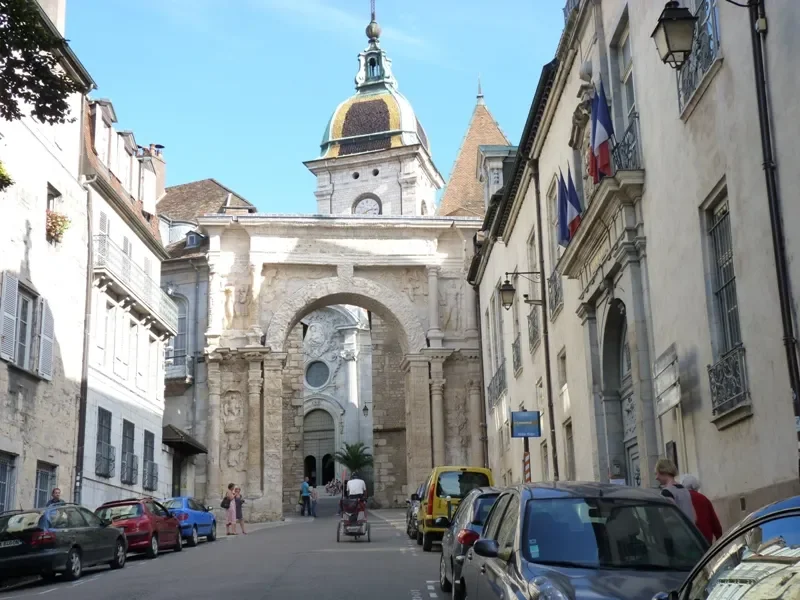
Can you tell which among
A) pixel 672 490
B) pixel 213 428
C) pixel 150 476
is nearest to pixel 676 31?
pixel 672 490

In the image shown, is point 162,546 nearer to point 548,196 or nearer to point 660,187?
point 548,196

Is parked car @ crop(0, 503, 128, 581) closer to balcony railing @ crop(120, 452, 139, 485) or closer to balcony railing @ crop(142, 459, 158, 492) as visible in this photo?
balcony railing @ crop(120, 452, 139, 485)

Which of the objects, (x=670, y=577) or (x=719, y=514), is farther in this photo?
(x=719, y=514)

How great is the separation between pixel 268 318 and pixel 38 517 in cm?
2706

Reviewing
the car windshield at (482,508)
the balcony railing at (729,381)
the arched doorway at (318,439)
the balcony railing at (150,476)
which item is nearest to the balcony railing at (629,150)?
the balcony railing at (729,381)

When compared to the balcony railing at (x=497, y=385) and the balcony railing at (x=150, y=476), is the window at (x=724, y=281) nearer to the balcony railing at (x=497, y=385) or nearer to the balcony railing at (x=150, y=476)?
the balcony railing at (x=497, y=385)

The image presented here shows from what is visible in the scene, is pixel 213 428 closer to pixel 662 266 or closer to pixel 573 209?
pixel 573 209

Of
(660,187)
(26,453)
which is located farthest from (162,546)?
(660,187)

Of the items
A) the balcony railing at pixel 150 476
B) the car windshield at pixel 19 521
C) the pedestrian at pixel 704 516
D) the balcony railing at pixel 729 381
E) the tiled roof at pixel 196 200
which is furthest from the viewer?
the tiled roof at pixel 196 200

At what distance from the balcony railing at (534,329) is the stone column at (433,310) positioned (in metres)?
17.7

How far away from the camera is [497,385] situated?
33219 millimetres

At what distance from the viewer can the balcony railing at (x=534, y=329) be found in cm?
2462

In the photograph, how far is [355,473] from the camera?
59.5 m

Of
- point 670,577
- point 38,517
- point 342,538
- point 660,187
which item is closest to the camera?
point 670,577
